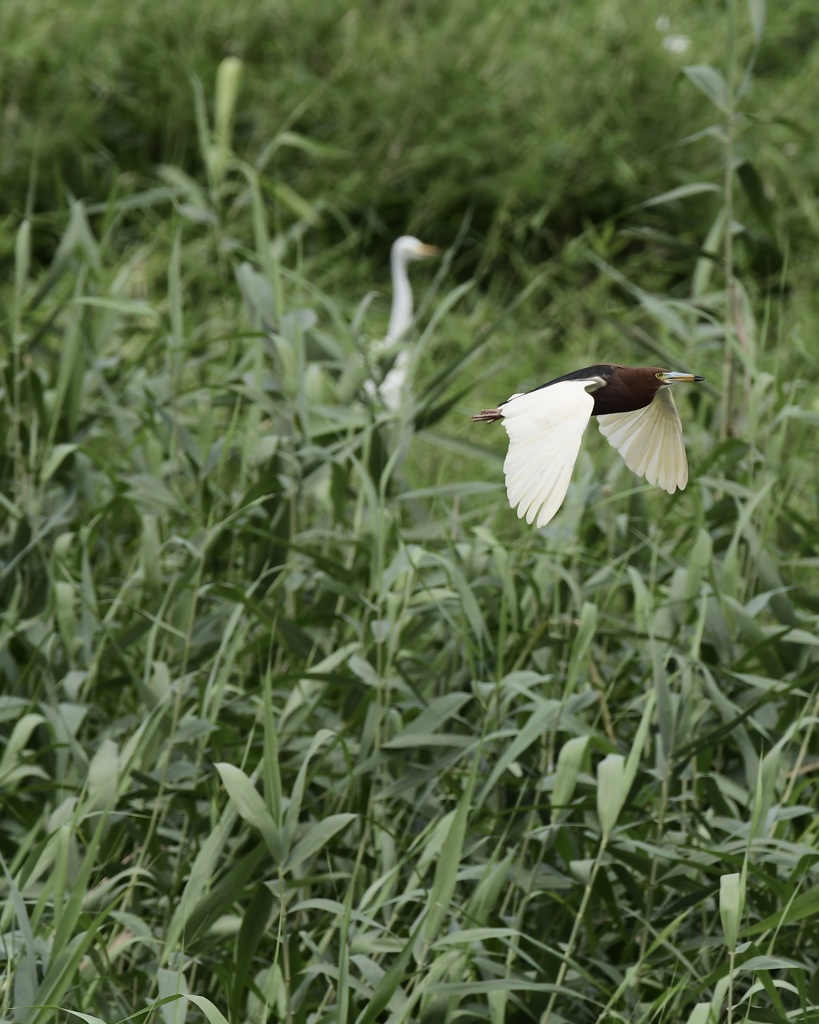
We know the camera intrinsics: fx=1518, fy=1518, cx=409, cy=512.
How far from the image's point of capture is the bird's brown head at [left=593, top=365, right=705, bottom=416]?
83cm

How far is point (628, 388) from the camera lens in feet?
2.78

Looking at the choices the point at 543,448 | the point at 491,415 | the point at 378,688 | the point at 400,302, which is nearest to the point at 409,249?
the point at 400,302

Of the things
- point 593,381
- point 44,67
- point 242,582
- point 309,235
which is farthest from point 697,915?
point 44,67

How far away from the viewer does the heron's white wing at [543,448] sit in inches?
28.5

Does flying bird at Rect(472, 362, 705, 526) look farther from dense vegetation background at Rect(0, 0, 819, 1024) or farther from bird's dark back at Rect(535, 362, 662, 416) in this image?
dense vegetation background at Rect(0, 0, 819, 1024)

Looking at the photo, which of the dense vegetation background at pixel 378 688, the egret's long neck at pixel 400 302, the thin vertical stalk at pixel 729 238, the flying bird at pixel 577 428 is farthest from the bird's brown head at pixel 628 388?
the egret's long neck at pixel 400 302

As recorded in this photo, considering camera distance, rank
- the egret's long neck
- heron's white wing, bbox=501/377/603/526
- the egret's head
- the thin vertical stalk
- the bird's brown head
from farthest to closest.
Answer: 1. the egret's head
2. the egret's long neck
3. the thin vertical stalk
4. the bird's brown head
5. heron's white wing, bbox=501/377/603/526

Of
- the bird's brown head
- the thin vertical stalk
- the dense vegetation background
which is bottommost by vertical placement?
the dense vegetation background

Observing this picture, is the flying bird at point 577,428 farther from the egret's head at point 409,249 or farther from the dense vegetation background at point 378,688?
the egret's head at point 409,249

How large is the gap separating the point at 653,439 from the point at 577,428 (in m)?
0.25

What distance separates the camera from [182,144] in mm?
4871

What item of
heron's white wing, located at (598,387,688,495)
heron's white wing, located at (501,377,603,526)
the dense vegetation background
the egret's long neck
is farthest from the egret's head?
heron's white wing, located at (501,377,603,526)

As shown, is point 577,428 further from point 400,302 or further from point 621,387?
point 400,302

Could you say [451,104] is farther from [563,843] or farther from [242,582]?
[563,843]
